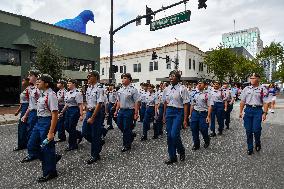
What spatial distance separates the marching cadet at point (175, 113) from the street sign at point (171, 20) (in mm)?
9229

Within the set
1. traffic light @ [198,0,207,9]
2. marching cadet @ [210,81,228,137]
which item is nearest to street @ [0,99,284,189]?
marching cadet @ [210,81,228,137]

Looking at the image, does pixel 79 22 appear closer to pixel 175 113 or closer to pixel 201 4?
pixel 201 4

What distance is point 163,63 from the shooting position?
50.5 meters

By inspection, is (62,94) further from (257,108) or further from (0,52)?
(0,52)

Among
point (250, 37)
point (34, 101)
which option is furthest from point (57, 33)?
point (250, 37)

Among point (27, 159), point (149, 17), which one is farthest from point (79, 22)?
point (27, 159)

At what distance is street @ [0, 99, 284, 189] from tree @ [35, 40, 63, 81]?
561 inches

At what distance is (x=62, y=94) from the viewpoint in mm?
8742

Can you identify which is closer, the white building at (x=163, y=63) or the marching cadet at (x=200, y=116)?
the marching cadet at (x=200, y=116)

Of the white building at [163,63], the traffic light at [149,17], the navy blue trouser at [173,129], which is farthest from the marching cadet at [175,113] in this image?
the white building at [163,63]

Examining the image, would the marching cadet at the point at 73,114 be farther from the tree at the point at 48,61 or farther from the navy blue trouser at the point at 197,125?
the tree at the point at 48,61

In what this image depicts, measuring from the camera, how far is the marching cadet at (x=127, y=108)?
7.71 meters

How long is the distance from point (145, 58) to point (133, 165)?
157 ft

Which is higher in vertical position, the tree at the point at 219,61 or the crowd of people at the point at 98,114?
the tree at the point at 219,61
